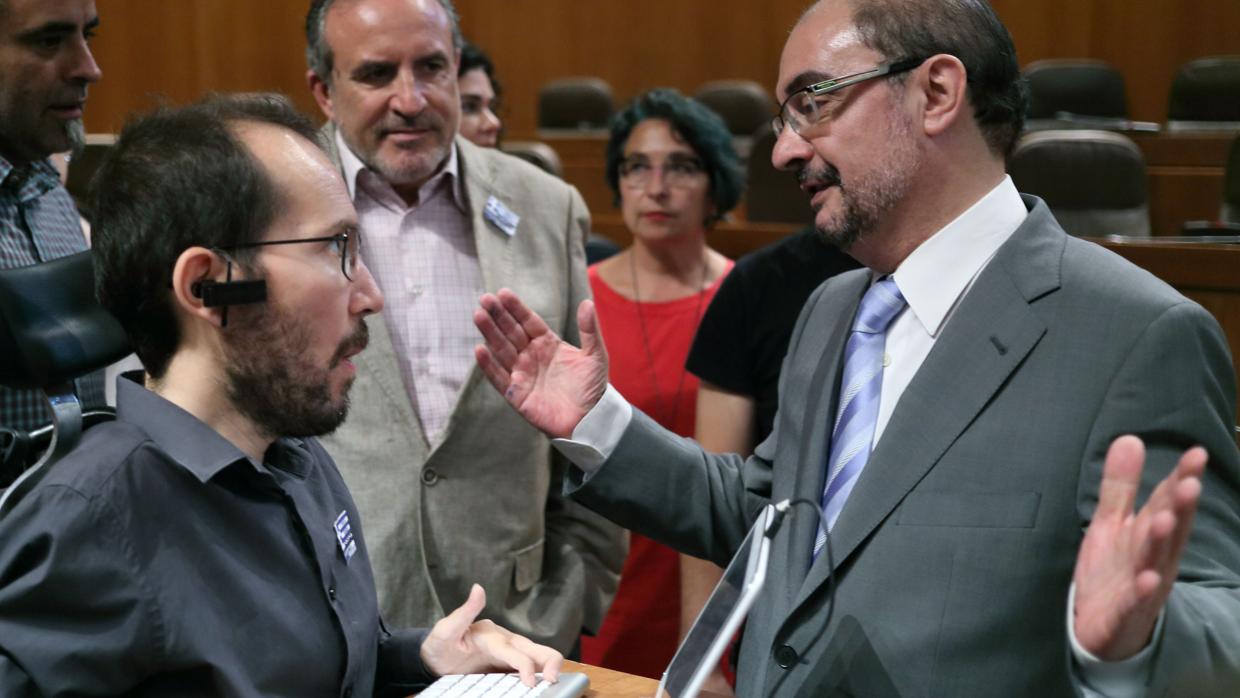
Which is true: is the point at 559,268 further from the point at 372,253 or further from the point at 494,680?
the point at 494,680

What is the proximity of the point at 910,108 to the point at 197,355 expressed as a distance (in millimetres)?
984

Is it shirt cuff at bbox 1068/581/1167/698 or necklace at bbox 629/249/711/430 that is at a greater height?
shirt cuff at bbox 1068/581/1167/698

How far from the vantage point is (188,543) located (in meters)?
1.26

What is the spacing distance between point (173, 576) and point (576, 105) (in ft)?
23.1

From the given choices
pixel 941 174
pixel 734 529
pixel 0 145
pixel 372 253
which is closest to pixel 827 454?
pixel 734 529

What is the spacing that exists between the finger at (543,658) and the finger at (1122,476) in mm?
616

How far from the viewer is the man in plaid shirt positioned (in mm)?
2094

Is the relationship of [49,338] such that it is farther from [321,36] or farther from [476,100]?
[476,100]

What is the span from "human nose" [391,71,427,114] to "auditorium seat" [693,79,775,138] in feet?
16.3

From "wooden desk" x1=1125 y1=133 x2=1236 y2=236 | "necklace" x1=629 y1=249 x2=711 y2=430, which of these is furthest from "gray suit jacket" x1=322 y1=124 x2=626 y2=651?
"wooden desk" x1=1125 y1=133 x2=1236 y2=236

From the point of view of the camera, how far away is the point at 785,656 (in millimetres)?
1527

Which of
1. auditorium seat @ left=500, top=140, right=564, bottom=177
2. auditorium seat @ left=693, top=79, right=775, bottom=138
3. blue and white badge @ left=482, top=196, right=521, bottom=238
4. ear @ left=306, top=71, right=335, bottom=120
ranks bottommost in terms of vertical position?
auditorium seat @ left=693, top=79, right=775, bottom=138

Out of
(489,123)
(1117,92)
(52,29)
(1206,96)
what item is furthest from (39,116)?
(1117,92)

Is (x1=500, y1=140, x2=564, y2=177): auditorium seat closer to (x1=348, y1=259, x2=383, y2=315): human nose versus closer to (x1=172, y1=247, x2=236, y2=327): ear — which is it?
(x1=348, y1=259, x2=383, y2=315): human nose
